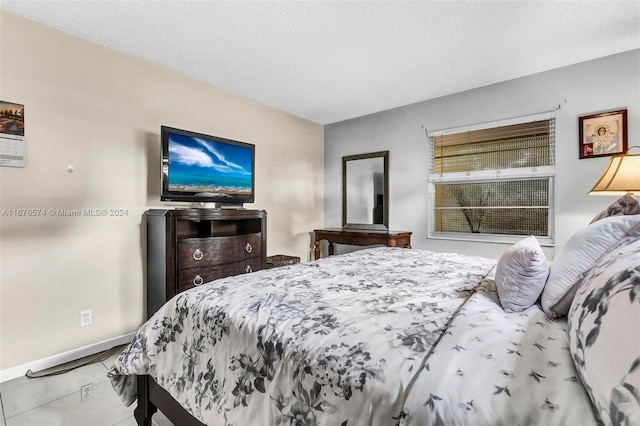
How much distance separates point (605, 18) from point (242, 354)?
319 centimetres

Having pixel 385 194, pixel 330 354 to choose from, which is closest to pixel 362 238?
pixel 385 194

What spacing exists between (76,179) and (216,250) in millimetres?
1198

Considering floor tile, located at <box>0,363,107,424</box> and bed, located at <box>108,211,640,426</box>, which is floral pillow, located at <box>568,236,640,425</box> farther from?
floor tile, located at <box>0,363,107,424</box>

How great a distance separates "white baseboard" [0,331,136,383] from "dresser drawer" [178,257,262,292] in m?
0.71

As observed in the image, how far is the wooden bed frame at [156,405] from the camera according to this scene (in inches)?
48.5

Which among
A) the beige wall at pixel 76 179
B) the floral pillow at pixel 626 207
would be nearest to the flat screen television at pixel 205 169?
the beige wall at pixel 76 179

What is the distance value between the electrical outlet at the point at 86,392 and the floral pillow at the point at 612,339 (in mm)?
2383

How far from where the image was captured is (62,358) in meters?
2.26

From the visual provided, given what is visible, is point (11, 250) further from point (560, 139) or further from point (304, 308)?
point (560, 139)

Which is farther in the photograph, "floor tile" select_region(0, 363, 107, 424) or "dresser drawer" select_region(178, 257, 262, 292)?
"dresser drawer" select_region(178, 257, 262, 292)

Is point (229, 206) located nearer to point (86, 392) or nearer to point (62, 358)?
point (62, 358)

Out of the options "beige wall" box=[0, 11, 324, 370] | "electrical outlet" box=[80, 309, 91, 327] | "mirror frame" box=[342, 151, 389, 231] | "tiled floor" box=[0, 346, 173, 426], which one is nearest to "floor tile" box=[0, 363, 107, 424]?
"tiled floor" box=[0, 346, 173, 426]

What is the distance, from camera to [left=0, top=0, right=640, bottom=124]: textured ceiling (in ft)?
6.81

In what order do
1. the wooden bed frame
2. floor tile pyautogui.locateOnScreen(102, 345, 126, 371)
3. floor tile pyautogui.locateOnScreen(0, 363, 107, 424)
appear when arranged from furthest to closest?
1. floor tile pyautogui.locateOnScreen(102, 345, 126, 371)
2. floor tile pyautogui.locateOnScreen(0, 363, 107, 424)
3. the wooden bed frame
